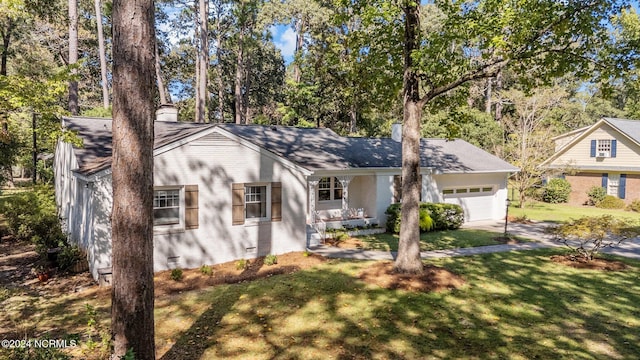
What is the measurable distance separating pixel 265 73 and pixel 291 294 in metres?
35.1

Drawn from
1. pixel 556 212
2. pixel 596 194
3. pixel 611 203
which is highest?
pixel 596 194

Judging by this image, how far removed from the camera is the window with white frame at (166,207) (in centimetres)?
1089

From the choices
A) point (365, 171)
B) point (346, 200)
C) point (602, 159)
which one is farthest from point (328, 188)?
point (602, 159)

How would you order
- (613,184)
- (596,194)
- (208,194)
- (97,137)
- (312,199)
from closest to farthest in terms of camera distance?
1. (208,194)
2. (97,137)
3. (312,199)
4. (613,184)
5. (596,194)

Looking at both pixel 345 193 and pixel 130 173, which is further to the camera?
pixel 345 193

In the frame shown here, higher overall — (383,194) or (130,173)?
(130,173)

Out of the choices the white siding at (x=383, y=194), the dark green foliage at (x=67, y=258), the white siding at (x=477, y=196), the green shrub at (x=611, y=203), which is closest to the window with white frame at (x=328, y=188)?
the white siding at (x=383, y=194)

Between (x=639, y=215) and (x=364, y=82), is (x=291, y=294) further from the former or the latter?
(x=639, y=215)

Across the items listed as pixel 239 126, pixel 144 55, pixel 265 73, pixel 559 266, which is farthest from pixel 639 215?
pixel 265 73

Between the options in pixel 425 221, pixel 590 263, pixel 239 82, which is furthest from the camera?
pixel 239 82

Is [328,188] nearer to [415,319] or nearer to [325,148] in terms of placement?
[325,148]

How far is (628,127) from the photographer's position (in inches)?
1075

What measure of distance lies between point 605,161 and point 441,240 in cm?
2029

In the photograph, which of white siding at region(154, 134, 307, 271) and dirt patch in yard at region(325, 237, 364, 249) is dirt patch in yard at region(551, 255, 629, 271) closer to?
dirt patch in yard at region(325, 237, 364, 249)
